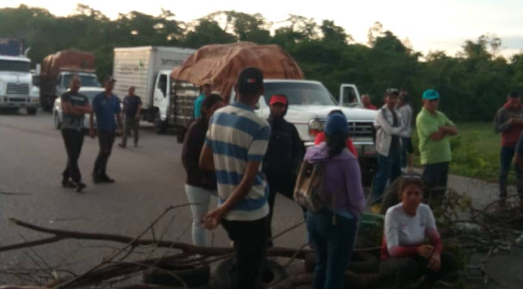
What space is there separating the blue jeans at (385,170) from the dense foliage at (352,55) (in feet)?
69.8

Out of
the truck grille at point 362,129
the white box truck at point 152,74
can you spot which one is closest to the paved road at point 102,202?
the truck grille at point 362,129

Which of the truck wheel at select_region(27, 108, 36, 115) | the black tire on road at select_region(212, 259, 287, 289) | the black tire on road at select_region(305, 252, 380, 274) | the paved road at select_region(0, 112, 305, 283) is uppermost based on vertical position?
the black tire on road at select_region(305, 252, 380, 274)

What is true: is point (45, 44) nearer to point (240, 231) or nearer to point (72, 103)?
point (72, 103)

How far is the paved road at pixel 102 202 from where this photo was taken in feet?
25.1

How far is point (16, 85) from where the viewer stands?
3369 centimetres

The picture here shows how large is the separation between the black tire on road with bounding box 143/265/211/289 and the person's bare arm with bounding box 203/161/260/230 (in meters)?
1.21

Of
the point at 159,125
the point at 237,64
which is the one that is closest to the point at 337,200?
the point at 237,64

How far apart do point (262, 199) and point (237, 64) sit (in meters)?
10.6

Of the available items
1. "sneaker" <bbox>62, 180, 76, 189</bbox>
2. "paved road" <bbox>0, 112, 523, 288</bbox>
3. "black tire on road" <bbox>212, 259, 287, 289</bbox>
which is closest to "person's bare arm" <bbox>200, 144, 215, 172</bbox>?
"black tire on road" <bbox>212, 259, 287, 289</bbox>

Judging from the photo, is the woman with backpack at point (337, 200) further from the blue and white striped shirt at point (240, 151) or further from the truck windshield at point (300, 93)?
the truck windshield at point (300, 93)

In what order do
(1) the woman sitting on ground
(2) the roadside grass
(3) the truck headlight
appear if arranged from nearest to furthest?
(1) the woman sitting on ground < (3) the truck headlight < (2) the roadside grass

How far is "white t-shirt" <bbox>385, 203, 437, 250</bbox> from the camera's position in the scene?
245 inches

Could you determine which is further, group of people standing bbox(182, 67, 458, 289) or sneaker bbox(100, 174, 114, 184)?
sneaker bbox(100, 174, 114, 184)

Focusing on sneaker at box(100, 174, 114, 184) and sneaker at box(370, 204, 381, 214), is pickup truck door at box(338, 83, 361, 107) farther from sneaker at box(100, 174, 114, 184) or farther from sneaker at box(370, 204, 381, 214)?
sneaker at box(370, 204, 381, 214)
